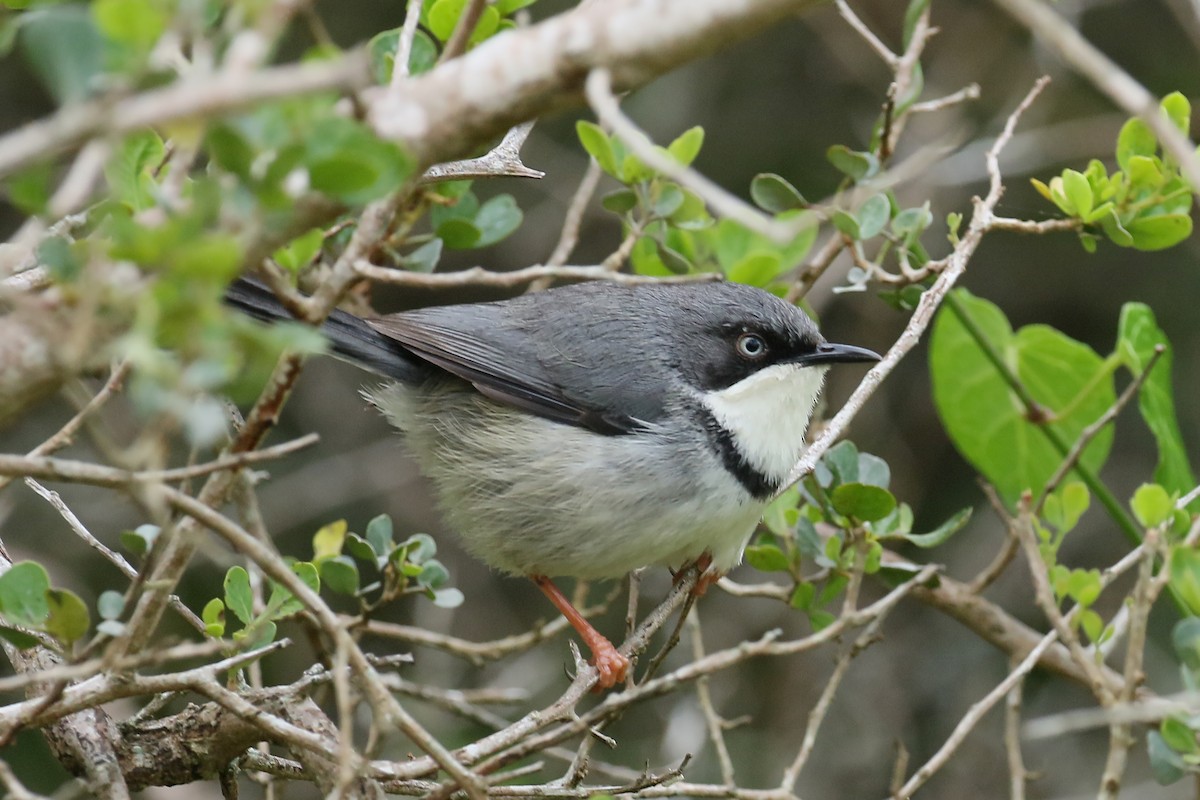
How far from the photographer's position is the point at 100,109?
1.50m

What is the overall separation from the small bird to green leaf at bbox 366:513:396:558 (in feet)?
2.18

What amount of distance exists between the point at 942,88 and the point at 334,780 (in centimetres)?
553

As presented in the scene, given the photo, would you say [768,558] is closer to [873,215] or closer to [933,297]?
[933,297]

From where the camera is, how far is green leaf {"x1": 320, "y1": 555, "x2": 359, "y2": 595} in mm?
3139

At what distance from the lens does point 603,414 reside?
399 centimetres

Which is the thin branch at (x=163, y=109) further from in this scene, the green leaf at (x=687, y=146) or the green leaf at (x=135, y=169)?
the green leaf at (x=687, y=146)

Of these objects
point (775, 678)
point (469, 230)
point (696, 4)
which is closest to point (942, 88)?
point (775, 678)

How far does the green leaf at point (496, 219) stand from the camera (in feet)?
12.7

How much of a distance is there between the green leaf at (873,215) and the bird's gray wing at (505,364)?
3.12 ft

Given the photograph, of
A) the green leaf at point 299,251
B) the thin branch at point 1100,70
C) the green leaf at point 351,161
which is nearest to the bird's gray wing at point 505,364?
the green leaf at point 299,251

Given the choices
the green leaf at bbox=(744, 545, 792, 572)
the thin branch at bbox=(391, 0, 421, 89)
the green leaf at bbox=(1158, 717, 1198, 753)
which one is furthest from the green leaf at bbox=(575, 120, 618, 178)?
the green leaf at bbox=(1158, 717, 1198, 753)

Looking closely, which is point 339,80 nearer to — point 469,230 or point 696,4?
point 696,4

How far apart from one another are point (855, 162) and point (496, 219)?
110 centimetres

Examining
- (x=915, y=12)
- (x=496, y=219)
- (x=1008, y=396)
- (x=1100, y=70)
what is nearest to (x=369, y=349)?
(x=496, y=219)
